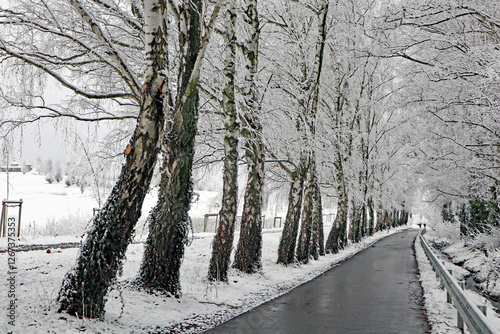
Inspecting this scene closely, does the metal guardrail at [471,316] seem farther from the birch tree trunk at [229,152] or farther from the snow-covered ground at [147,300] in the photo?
the birch tree trunk at [229,152]

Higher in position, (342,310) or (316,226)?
(316,226)

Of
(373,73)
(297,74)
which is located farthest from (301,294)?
(373,73)

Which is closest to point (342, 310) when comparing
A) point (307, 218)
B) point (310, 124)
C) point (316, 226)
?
point (307, 218)

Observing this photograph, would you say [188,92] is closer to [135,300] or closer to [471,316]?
[135,300]

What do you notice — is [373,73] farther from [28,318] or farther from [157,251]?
[28,318]

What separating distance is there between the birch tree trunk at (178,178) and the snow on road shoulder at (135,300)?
0.44 m

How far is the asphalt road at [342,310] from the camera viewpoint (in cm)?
594

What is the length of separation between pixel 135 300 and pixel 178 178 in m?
2.21

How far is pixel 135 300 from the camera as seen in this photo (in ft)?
21.1

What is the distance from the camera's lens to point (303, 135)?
531 inches

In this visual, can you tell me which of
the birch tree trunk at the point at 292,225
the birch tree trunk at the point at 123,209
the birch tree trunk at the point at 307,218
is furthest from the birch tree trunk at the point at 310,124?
the birch tree trunk at the point at 123,209

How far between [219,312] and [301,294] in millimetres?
2665

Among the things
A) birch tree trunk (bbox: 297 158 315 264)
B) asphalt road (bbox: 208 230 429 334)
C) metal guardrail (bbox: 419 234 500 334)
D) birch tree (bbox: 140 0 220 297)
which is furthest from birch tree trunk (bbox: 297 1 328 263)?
metal guardrail (bbox: 419 234 500 334)

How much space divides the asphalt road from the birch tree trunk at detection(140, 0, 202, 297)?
164cm
